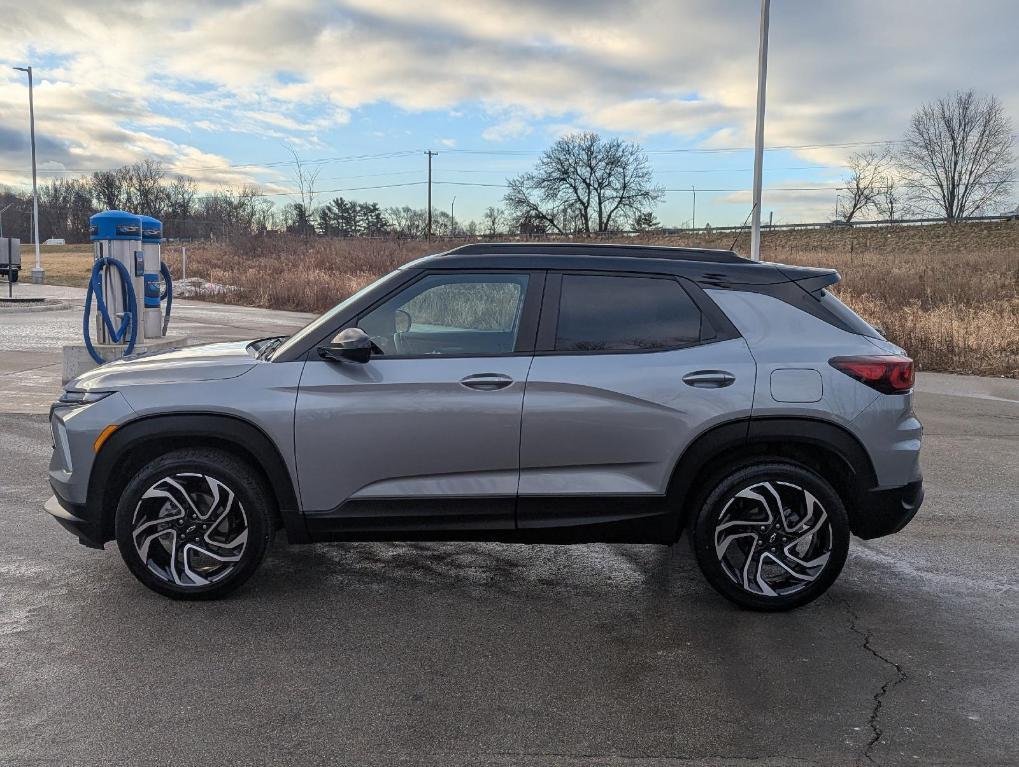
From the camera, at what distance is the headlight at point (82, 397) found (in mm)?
4074

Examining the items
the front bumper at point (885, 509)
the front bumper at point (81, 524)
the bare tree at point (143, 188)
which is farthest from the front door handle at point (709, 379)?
the bare tree at point (143, 188)

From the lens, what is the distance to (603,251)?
14.1 feet

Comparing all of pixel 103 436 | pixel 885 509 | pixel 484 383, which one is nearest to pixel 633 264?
pixel 484 383

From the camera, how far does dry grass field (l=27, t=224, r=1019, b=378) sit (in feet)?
47.4

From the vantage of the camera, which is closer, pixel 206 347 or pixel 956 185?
pixel 206 347

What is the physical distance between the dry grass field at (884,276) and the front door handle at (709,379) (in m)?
11.3

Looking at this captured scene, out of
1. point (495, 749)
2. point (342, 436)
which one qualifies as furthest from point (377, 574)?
point (495, 749)

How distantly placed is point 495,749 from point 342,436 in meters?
1.60

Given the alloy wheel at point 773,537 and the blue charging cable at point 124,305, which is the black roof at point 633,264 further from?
the blue charging cable at point 124,305

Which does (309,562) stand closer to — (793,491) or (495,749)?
(495,749)

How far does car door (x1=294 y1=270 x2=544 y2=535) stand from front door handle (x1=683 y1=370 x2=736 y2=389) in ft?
2.50

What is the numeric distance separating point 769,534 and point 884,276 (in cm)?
2053

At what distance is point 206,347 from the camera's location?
4812 mm

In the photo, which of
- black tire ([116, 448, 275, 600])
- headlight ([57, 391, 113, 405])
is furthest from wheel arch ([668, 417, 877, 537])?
headlight ([57, 391, 113, 405])
